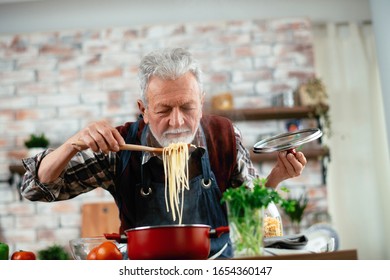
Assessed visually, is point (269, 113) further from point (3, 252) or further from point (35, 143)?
point (3, 252)

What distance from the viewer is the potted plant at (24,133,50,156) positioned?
2725 millimetres

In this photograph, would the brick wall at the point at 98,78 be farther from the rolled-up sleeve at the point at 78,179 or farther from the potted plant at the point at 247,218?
the potted plant at the point at 247,218

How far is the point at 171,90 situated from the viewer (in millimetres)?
1776

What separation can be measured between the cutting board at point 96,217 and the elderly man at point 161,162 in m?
0.82

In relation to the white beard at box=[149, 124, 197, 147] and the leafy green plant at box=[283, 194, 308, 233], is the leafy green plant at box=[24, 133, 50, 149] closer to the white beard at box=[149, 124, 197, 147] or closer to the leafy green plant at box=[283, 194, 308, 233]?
the white beard at box=[149, 124, 197, 147]

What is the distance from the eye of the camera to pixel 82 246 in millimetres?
1439

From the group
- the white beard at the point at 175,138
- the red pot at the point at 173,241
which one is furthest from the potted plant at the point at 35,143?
the red pot at the point at 173,241

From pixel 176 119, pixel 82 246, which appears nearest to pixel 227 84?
pixel 176 119

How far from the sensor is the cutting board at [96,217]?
2.68 m

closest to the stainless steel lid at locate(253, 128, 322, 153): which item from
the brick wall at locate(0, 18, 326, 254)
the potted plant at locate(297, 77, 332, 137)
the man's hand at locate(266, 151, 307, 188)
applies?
the man's hand at locate(266, 151, 307, 188)

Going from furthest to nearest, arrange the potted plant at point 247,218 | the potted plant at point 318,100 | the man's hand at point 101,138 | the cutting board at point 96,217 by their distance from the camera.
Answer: the potted plant at point 318,100, the cutting board at point 96,217, the man's hand at point 101,138, the potted plant at point 247,218

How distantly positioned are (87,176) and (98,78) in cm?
134

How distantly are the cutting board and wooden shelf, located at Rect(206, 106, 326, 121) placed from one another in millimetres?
716

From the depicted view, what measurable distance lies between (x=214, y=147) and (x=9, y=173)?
1224 mm
